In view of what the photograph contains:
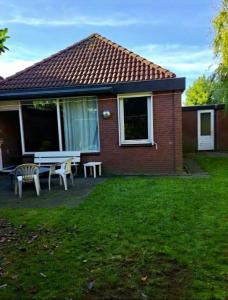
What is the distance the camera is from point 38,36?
1366 cm

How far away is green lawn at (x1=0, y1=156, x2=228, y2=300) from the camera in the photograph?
10.7ft

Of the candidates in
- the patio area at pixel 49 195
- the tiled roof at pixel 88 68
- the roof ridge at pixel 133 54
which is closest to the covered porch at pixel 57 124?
the tiled roof at pixel 88 68

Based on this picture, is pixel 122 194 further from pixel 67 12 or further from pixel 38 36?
pixel 38 36

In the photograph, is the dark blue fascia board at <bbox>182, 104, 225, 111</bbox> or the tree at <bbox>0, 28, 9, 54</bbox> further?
the dark blue fascia board at <bbox>182, 104, 225, 111</bbox>

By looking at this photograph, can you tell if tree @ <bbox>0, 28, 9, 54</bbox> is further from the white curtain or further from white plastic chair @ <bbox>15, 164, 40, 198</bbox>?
the white curtain

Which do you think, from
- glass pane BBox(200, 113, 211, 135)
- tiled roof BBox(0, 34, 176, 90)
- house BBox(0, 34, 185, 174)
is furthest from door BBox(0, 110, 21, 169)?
glass pane BBox(200, 113, 211, 135)

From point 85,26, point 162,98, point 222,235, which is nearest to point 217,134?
point 162,98

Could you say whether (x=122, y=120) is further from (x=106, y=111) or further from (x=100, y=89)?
(x=100, y=89)

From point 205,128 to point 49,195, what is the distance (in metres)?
11.9

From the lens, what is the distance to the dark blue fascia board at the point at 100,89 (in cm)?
980

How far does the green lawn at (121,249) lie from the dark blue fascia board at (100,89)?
4.03m

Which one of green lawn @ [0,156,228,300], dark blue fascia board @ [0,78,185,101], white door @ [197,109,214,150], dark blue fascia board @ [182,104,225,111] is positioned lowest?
green lawn @ [0,156,228,300]

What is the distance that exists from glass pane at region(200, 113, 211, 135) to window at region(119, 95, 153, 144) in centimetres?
785

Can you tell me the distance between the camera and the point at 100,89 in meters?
9.92
